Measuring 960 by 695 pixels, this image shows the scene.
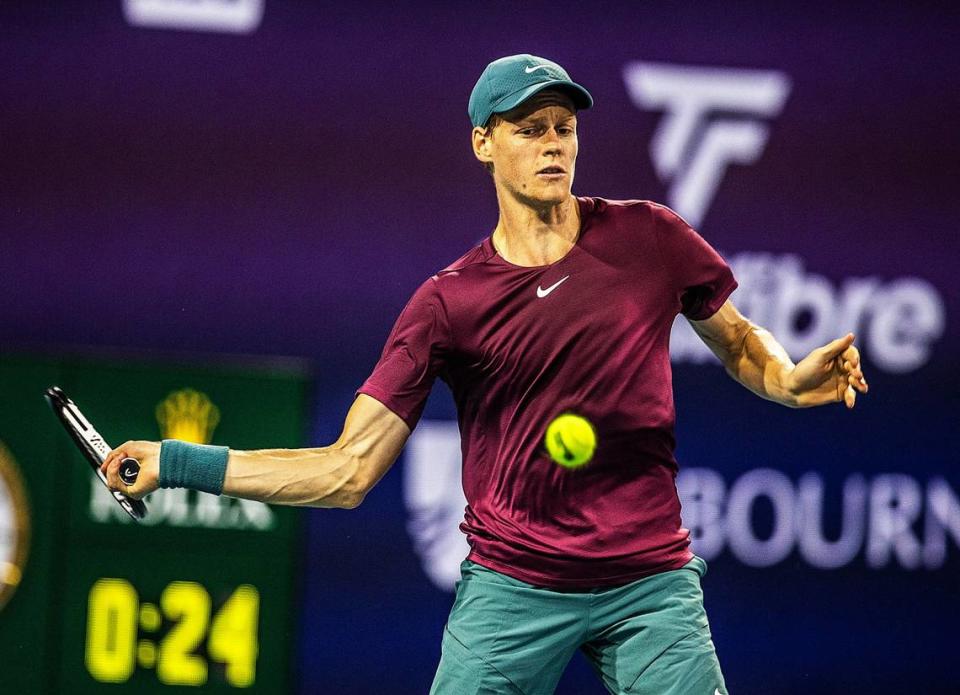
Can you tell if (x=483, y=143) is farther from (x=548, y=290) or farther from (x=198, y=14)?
(x=198, y=14)

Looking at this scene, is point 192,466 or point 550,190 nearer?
point 192,466

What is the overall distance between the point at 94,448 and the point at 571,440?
114 centimetres

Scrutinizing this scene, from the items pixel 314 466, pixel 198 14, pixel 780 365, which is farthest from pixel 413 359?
pixel 198 14

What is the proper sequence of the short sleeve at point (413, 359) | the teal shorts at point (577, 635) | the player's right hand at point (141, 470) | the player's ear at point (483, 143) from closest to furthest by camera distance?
the player's right hand at point (141, 470) < the teal shorts at point (577, 635) < the short sleeve at point (413, 359) < the player's ear at point (483, 143)

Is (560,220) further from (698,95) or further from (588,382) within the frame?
(698,95)

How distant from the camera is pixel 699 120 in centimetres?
554

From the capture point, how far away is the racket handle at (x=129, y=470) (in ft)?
10.8

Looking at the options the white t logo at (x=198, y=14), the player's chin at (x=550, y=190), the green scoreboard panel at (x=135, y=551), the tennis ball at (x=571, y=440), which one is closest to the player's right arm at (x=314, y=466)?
the tennis ball at (x=571, y=440)

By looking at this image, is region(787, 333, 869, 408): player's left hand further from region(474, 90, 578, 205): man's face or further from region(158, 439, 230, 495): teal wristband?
region(158, 439, 230, 495): teal wristband

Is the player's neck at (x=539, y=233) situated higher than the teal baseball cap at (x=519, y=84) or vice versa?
the teal baseball cap at (x=519, y=84)

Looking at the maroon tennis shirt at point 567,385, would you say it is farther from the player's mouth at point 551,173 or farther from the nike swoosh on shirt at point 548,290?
the player's mouth at point 551,173

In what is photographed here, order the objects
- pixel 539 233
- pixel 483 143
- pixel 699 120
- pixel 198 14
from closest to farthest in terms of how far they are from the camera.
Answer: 1. pixel 539 233
2. pixel 483 143
3. pixel 198 14
4. pixel 699 120

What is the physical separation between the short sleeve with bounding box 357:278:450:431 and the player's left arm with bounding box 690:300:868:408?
68cm

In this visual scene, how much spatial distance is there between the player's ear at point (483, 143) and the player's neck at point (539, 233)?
0.15m
